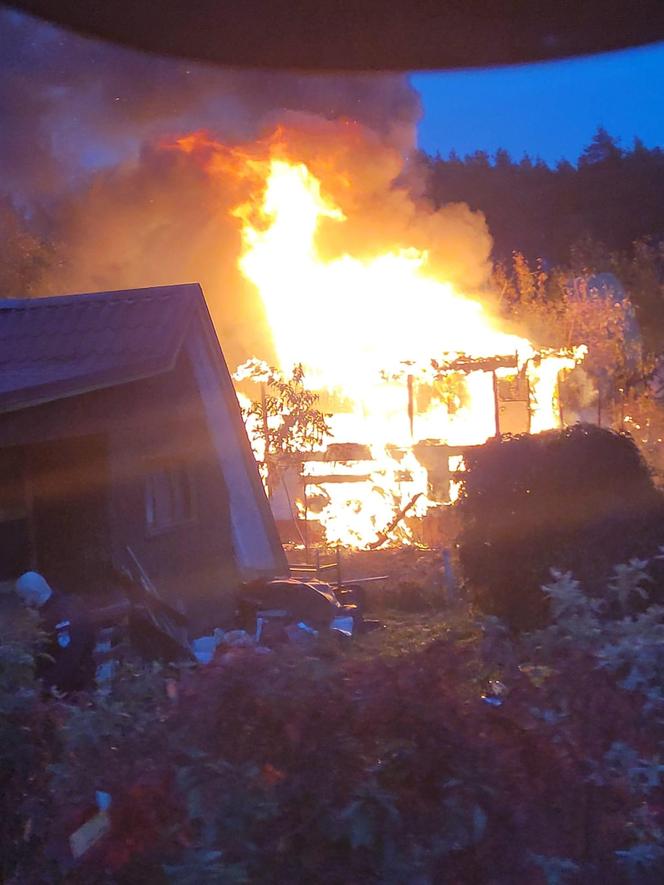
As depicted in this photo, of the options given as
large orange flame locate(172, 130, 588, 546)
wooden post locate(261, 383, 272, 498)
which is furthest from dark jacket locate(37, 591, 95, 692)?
large orange flame locate(172, 130, 588, 546)

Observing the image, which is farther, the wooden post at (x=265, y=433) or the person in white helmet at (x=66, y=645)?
the wooden post at (x=265, y=433)

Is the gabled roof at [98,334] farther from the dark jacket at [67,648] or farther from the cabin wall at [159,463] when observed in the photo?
the dark jacket at [67,648]

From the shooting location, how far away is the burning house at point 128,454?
8062mm

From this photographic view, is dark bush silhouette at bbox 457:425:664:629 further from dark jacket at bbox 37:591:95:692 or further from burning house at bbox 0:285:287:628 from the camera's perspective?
dark jacket at bbox 37:591:95:692


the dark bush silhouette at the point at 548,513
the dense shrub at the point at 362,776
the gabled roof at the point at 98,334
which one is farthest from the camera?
the gabled roof at the point at 98,334

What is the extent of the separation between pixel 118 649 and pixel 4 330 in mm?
Result: 3105

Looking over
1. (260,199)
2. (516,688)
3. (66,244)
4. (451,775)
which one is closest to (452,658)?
(516,688)

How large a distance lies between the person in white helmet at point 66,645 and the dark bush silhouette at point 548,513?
3355 millimetres

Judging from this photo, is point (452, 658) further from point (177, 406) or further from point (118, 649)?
point (177, 406)

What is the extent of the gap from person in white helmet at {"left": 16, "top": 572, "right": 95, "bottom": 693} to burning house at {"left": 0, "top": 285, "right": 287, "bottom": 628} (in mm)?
1373

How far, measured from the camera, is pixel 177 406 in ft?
33.1

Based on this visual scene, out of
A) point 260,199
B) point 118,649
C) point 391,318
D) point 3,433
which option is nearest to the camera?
point 3,433

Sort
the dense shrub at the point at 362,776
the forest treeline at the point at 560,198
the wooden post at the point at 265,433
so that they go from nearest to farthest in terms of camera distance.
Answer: the dense shrub at the point at 362,776, the wooden post at the point at 265,433, the forest treeline at the point at 560,198

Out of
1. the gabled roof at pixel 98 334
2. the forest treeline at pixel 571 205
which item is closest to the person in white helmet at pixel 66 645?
the gabled roof at pixel 98 334
